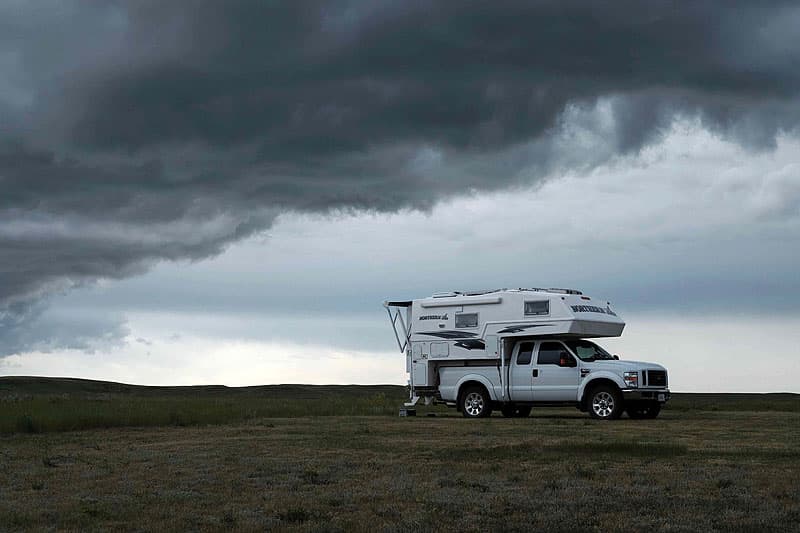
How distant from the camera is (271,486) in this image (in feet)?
40.9

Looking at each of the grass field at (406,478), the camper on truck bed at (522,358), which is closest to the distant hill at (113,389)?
the camper on truck bed at (522,358)

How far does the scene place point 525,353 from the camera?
2931 centimetres

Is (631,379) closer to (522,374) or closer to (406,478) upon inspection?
(522,374)

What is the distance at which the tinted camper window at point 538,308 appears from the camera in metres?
28.6

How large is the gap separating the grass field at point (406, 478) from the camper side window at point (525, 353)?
5412 millimetres

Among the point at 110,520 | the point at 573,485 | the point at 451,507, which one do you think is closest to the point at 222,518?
the point at 110,520

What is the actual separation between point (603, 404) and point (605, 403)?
0.20ft

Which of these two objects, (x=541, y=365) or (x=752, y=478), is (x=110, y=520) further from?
(x=541, y=365)

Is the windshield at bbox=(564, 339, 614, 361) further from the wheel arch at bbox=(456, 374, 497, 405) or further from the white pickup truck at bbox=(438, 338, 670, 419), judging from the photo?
the wheel arch at bbox=(456, 374, 497, 405)

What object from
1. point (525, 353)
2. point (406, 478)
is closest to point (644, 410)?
point (525, 353)

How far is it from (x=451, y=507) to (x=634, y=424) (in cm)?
1553

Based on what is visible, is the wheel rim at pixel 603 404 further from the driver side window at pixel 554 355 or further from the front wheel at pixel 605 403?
the driver side window at pixel 554 355

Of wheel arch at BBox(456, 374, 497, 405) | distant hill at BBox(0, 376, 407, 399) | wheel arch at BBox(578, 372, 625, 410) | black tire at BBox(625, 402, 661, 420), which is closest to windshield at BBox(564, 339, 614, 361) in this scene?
wheel arch at BBox(578, 372, 625, 410)

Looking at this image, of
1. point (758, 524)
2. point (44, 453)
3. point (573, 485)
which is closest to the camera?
point (758, 524)
